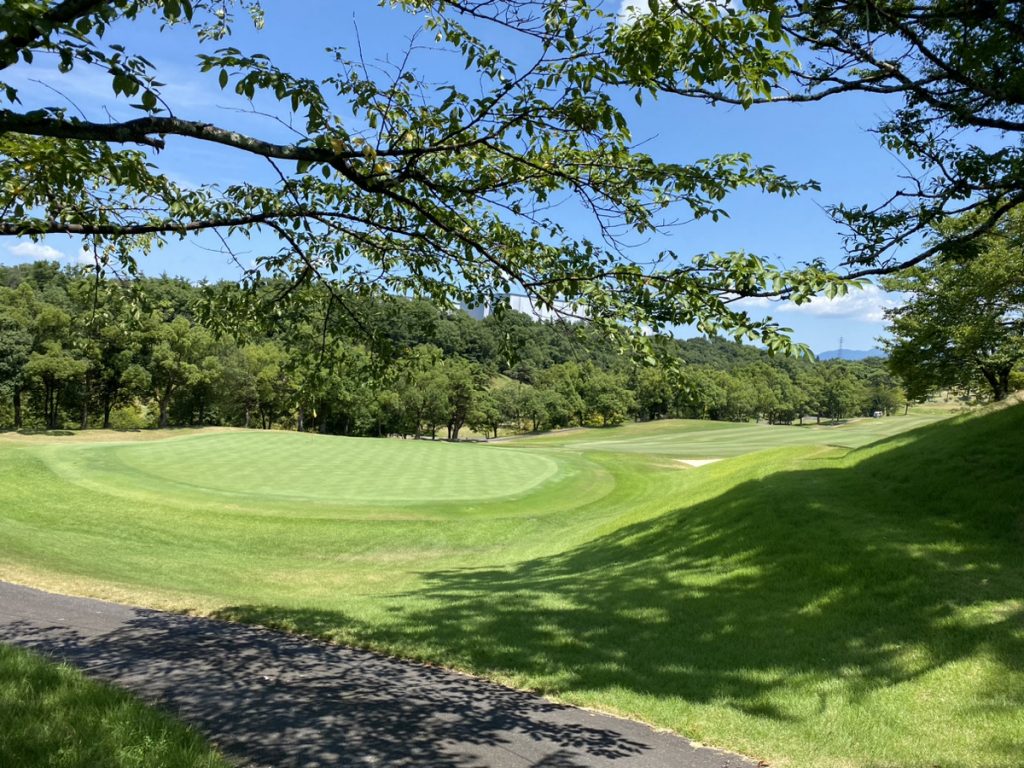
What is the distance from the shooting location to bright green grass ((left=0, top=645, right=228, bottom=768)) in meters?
3.57

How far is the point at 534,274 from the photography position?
5.16 metres

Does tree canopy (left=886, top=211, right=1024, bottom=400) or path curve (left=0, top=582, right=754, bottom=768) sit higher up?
tree canopy (left=886, top=211, right=1024, bottom=400)

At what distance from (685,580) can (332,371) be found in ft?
23.7

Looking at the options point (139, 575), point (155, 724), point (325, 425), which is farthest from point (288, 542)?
point (325, 425)

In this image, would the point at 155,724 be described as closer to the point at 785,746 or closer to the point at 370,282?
the point at 370,282

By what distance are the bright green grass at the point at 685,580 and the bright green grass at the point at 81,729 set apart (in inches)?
131

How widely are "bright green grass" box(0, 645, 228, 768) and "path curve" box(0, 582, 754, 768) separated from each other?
43 centimetres

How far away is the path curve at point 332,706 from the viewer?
14.9 ft

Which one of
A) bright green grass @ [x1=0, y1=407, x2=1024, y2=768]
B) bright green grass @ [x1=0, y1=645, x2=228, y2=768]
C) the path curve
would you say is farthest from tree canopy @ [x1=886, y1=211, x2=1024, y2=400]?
bright green grass @ [x1=0, y1=645, x2=228, y2=768]

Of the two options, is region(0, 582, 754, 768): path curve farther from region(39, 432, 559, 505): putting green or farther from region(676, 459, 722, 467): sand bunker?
region(676, 459, 722, 467): sand bunker

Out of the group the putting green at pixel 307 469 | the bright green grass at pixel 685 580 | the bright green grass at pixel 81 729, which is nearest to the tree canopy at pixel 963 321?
the bright green grass at pixel 685 580

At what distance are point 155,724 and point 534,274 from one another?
417 cm

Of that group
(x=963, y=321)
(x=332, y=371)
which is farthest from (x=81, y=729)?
(x=963, y=321)

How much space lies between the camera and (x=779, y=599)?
29.2 feet
